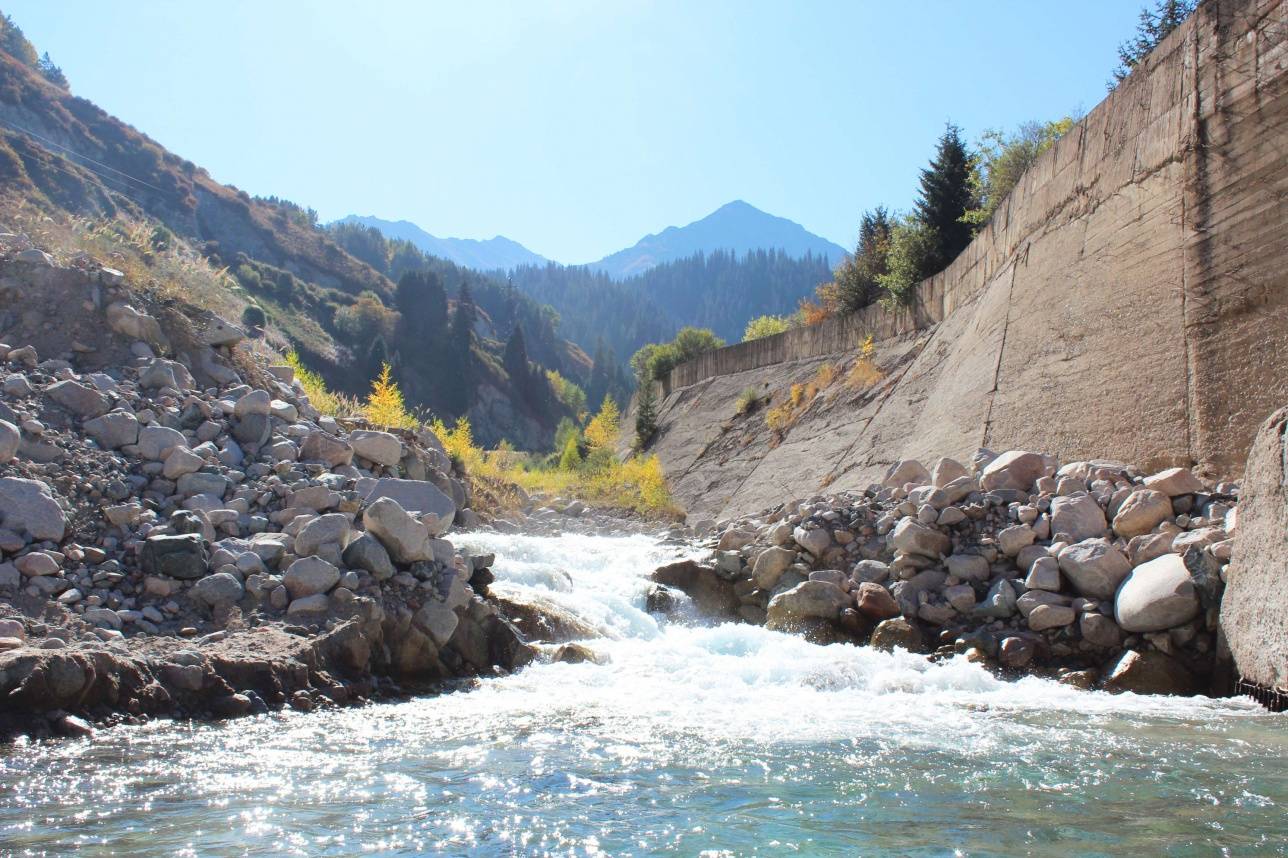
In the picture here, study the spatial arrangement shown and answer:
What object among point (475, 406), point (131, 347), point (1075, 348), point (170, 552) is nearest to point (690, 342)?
point (1075, 348)

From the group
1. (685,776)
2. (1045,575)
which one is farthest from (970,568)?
(685,776)

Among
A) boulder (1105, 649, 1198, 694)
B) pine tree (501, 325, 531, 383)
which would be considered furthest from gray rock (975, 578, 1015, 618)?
pine tree (501, 325, 531, 383)

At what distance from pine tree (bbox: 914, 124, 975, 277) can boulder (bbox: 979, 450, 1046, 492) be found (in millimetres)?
10689

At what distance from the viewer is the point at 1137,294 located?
9805mm

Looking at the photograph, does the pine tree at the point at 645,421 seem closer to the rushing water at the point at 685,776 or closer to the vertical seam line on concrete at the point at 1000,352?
the vertical seam line on concrete at the point at 1000,352

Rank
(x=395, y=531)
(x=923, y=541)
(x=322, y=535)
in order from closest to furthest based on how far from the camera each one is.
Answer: (x=322, y=535), (x=395, y=531), (x=923, y=541)

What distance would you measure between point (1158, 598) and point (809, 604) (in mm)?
3022

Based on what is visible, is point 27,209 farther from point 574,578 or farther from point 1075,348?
point 1075,348

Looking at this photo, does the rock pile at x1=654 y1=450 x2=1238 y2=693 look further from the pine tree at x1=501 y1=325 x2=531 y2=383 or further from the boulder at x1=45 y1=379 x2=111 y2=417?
the pine tree at x1=501 y1=325 x2=531 y2=383

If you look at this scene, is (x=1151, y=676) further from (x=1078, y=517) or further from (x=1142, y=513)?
(x=1078, y=517)

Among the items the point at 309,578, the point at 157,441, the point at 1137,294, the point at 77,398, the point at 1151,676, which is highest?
the point at 1137,294

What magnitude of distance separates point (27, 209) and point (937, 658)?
1224cm

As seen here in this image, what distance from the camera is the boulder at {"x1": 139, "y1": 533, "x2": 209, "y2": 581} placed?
644 cm

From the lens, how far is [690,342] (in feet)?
110
